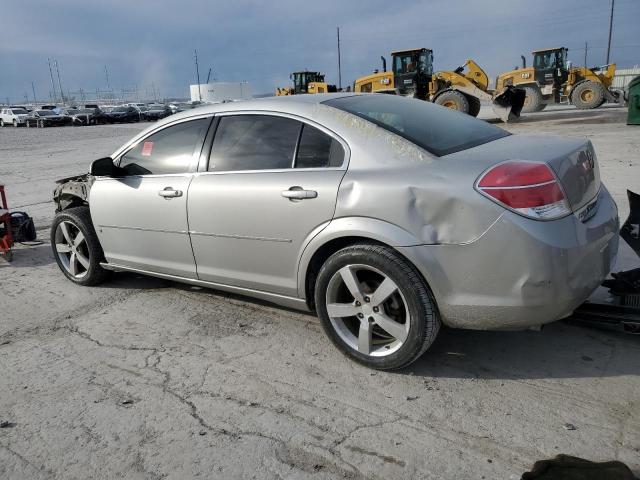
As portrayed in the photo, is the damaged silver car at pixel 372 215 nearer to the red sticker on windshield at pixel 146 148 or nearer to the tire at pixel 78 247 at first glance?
the red sticker on windshield at pixel 146 148

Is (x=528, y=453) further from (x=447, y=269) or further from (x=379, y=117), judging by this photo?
(x=379, y=117)

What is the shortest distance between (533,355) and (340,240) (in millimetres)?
1352

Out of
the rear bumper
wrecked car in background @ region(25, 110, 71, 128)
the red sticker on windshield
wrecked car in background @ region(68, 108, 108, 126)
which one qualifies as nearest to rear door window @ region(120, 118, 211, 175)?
the red sticker on windshield

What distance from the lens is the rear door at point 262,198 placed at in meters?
3.15

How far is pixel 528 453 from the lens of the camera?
2.32 metres

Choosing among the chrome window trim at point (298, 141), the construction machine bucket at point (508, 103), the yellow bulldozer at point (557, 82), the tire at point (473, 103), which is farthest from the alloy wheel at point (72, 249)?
the yellow bulldozer at point (557, 82)

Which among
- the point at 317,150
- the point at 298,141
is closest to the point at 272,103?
the point at 298,141

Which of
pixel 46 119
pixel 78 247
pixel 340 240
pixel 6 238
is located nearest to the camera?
pixel 340 240

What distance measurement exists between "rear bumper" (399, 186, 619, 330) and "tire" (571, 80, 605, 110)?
24.2m

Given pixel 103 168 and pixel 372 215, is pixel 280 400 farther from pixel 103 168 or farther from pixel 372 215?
pixel 103 168

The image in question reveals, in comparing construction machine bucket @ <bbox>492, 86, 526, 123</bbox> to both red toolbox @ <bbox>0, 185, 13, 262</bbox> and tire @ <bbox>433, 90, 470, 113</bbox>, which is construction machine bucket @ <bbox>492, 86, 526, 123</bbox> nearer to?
tire @ <bbox>433, 90, 470, 113</bbox>

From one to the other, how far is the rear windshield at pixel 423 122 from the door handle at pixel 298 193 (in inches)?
22.4

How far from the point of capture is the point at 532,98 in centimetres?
2402

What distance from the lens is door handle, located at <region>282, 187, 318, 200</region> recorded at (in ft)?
10.2
